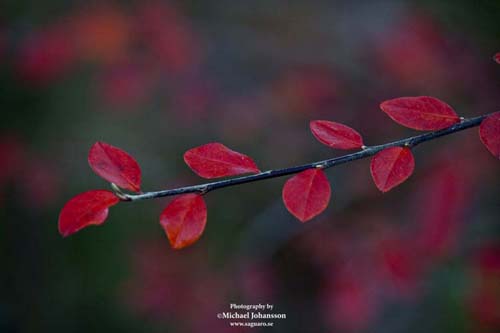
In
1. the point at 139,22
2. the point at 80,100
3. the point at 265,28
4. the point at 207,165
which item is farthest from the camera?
the point at 265,28

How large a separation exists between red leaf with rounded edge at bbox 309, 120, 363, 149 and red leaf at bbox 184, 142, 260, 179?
0.32 ft

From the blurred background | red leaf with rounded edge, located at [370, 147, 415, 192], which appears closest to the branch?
red leaf with rounded edge, located at [370, 147, 415, 192]

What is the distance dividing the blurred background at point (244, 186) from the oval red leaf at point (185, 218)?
0.96 meters

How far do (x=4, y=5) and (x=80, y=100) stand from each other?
604mm

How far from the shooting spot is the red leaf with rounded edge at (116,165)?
0.57m

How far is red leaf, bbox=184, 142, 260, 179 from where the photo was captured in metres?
0.57

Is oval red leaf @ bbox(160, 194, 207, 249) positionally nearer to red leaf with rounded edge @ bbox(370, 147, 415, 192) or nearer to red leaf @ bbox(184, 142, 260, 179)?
red leaf @ bbox(184, 142, 260, 179)

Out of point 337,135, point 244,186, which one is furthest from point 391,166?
point 244,186

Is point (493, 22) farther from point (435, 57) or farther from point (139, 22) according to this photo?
point (139, 22)

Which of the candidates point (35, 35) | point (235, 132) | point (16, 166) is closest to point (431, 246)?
point (235, 132)

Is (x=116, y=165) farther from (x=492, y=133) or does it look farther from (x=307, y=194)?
(x=492, y=133)

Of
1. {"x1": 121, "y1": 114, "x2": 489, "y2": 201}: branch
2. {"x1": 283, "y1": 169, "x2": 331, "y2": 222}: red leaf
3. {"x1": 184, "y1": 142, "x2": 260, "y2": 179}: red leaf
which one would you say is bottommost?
{"x1": 283, "y1": 169, "x2": 331, "y2": 222}: red leaf

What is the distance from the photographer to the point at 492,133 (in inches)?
21.1

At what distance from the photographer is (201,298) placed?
1895 mm
